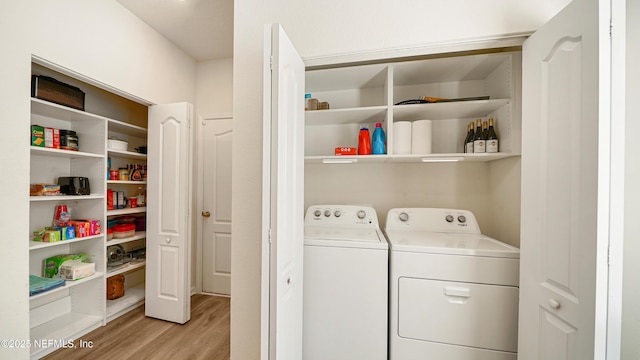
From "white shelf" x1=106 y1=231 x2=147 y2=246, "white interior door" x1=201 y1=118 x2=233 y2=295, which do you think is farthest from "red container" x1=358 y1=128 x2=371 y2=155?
"white shelf" x1=106 y1=231 x2=147 y2=246

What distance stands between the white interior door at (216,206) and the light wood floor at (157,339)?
0.47 m

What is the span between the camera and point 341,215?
183 cm

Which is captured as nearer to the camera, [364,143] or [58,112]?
[364,143]

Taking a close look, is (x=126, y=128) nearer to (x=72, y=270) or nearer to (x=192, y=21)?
(x=192, y=21)

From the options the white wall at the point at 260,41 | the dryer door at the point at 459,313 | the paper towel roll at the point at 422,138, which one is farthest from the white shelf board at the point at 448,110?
the dryer door at the point at 459,313

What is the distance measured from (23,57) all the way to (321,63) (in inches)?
72.9

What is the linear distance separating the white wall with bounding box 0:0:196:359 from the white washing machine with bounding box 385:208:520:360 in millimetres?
2251

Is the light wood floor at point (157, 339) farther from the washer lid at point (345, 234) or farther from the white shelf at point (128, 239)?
the washer lid at point (345, 234)

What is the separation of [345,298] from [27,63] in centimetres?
245

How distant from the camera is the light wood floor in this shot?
1.80 metres

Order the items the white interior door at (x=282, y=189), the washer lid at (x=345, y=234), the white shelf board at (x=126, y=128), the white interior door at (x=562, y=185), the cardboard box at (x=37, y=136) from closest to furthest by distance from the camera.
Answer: the white interior door at (x=562, y=185), the white interior door at (x=282, y=189), the washer lid at (x=345, y=234), the cardboard box at (x=37, y=136), the white shelf board at (x=126, y=128)

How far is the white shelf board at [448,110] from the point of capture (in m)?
1.49

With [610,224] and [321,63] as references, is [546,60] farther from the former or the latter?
[321,63]

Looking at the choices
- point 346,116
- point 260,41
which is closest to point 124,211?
point 260,41
